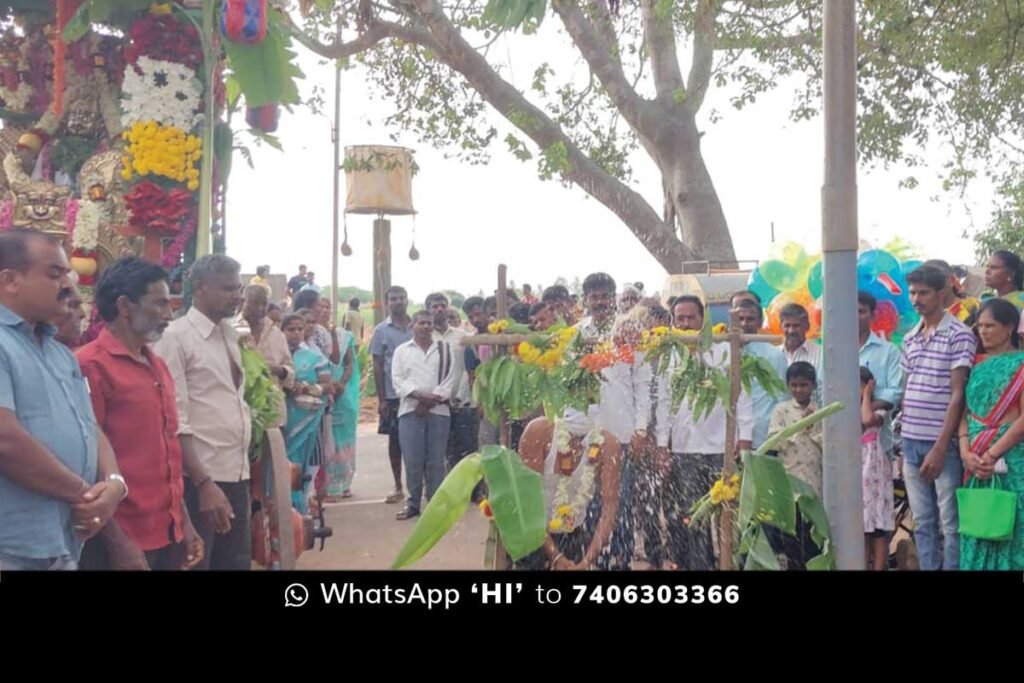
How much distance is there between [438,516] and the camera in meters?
3.81

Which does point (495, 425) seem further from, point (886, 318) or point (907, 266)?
point (907, 266)

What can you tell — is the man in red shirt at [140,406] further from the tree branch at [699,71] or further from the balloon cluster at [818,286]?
the tree branch at [699,71]

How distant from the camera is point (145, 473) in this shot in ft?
11.7

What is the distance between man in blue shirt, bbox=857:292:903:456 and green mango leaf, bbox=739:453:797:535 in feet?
4.86

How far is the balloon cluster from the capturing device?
5.67 m

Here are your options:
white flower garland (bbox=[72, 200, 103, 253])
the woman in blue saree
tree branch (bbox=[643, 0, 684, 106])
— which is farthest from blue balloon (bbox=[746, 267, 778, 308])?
white flower garland (bbox=[72, 200, 103, 253])

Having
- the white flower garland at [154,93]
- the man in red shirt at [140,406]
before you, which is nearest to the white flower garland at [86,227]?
the white flower garland at [154,93]

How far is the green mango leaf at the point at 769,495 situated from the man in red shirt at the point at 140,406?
2.01 metres

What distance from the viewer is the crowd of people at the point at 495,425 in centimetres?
298

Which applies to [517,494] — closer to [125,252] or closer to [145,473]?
[145,473]

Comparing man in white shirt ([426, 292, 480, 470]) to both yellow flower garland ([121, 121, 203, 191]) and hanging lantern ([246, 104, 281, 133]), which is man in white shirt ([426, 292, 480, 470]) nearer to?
hanging lantern ([246, 104, 281, 133])
